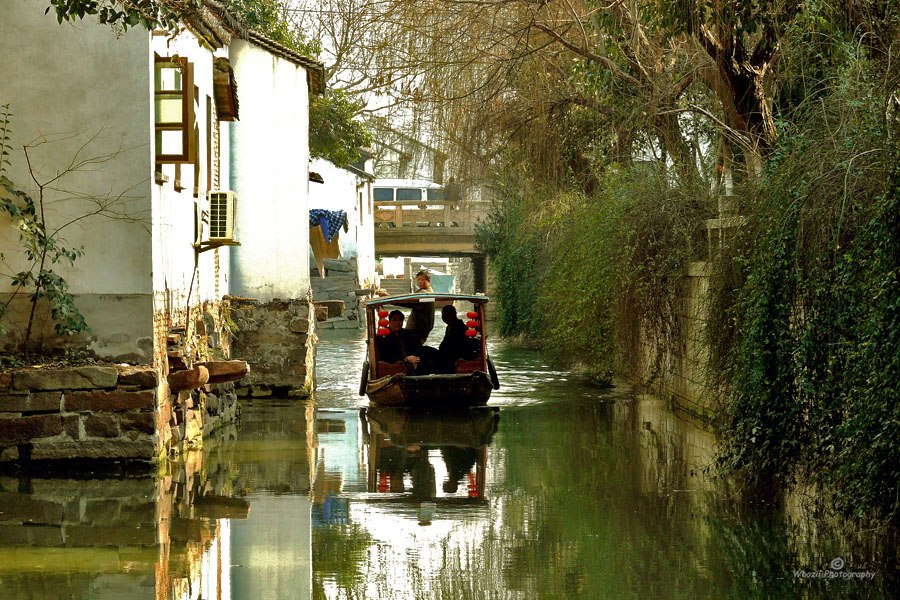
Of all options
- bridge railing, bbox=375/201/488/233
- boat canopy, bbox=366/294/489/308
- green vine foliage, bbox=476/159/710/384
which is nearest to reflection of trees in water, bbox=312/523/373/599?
green vine foliage, bbox=476/159/710/384

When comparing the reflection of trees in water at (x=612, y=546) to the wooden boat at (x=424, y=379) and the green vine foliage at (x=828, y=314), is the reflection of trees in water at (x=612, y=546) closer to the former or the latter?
the green vine foliage at (x=828, y=314)

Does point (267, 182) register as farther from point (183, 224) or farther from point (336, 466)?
point (336, 466)

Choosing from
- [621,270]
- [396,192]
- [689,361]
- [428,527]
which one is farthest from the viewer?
[396,192]

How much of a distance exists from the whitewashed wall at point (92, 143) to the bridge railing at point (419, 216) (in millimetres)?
35543

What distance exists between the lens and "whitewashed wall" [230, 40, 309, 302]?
52.4 feet

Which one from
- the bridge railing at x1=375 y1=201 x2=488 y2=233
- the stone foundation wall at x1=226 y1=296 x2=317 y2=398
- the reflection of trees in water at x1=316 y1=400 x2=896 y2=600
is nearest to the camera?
the reflection of trees in water at x1=316 y1=400 x2=896 y2=600

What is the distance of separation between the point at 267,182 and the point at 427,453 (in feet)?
20.1

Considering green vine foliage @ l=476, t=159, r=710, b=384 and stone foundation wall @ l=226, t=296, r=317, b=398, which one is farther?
stone foundation wall @ l=226, t=296, r=317, b=398

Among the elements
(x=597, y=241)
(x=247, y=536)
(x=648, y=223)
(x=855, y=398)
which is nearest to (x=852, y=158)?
(x=855, y=398)

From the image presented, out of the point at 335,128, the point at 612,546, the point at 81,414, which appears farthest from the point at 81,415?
the point at 335,128

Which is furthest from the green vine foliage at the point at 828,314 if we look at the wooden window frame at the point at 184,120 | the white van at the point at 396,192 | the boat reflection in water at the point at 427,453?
the white van at the point at 396,192

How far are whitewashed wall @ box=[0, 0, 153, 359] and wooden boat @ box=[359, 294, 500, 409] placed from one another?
4708 mm

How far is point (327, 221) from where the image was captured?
3441cm

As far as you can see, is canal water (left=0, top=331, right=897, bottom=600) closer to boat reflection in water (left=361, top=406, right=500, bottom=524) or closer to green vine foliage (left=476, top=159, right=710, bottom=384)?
boat reflection in water (left=361, top=406, right=500, bottom=524)
